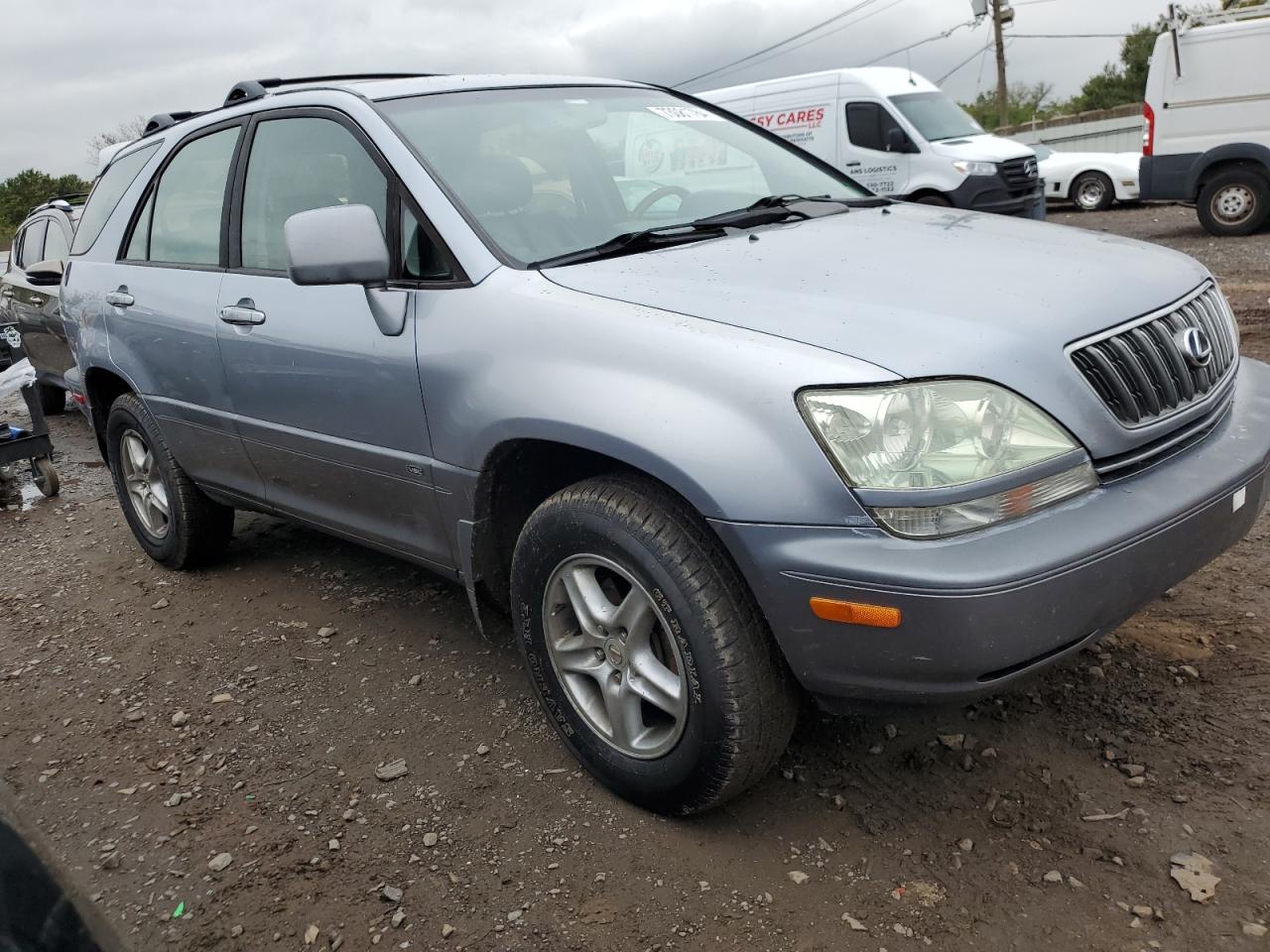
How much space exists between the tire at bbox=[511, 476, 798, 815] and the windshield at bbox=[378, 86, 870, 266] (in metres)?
0.79

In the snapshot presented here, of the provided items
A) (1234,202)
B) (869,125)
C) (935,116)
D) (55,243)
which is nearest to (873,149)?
(869,125)

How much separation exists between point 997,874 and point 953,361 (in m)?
1.12

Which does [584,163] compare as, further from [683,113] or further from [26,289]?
[26,289]

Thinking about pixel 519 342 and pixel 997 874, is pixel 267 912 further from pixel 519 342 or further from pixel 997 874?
pixel 997 874

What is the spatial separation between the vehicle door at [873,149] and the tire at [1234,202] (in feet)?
10.6

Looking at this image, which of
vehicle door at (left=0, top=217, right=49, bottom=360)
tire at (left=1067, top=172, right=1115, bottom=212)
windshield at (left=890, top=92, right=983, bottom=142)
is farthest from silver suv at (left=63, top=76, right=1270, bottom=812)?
tire at (left=1067, top=172, right=1115, bottom=212)

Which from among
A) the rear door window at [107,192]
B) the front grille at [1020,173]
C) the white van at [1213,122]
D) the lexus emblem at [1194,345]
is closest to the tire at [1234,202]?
the white van at [1213,122]

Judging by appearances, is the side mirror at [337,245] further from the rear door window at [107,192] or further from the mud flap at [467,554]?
the rear door window at [107,192]

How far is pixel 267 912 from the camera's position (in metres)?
2.48

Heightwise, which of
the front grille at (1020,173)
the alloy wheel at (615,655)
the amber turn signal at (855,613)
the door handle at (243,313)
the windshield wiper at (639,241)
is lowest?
the alloy wheel at (615,655)

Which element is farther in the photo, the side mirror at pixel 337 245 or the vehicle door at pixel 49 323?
the vehicle door at pixel 49 323

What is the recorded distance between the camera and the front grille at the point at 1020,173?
474 inches

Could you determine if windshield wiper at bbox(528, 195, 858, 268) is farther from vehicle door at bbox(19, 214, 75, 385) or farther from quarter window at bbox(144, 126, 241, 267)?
vehicle door at bbox(19, 214, 75, 385)

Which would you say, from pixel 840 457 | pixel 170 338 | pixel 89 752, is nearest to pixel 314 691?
pixel 89 752
